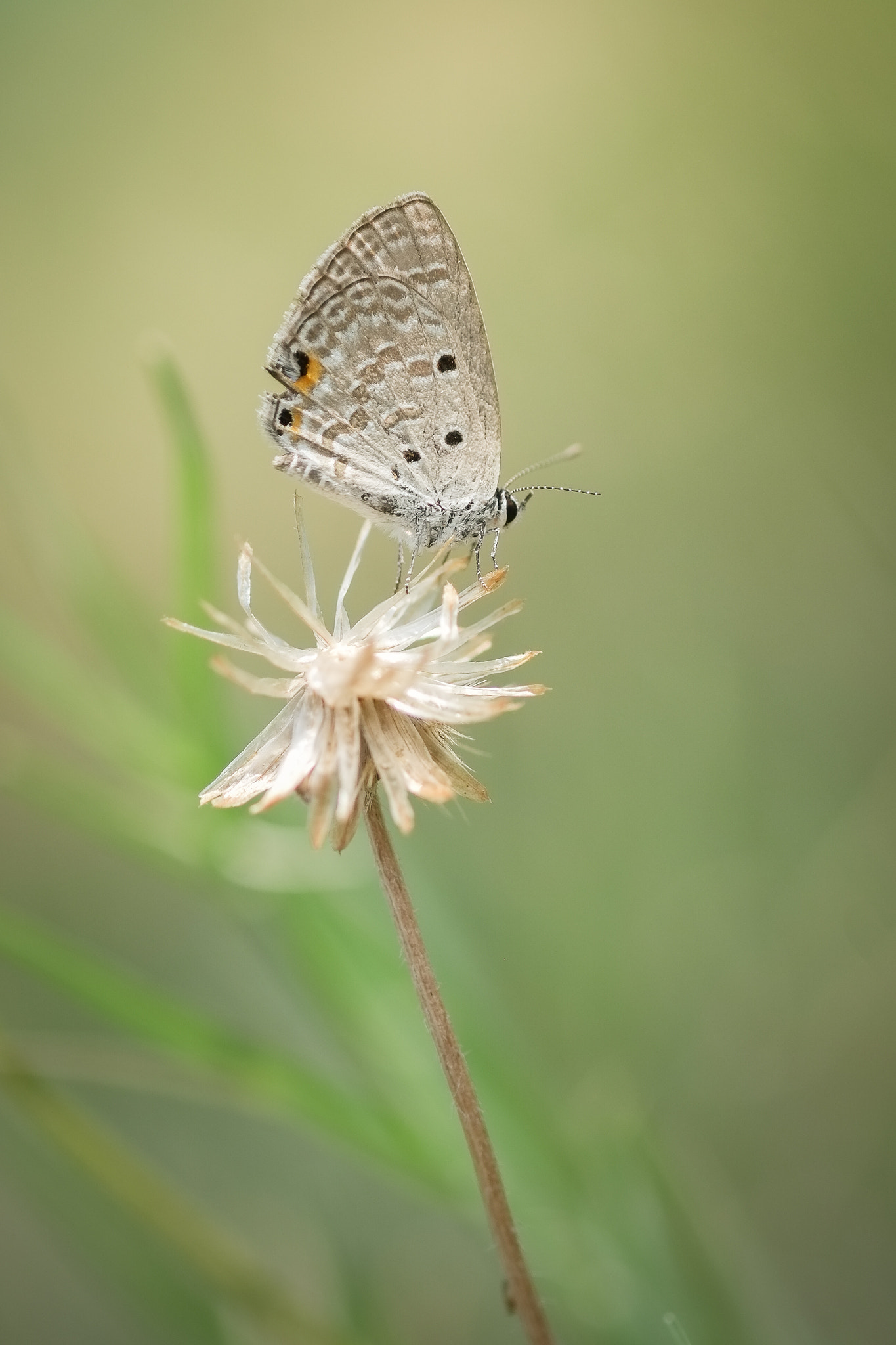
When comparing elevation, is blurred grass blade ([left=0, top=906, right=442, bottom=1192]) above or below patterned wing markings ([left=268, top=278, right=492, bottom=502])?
below

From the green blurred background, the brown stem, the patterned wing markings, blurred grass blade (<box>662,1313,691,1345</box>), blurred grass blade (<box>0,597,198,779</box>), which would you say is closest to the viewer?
the brown stem

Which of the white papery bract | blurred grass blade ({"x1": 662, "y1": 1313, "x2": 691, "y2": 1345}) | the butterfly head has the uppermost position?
the butterfly head

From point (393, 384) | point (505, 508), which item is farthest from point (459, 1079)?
point (505, 508)

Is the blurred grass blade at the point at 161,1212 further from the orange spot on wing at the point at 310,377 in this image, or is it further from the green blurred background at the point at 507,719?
the orange spot on wing at the point at 310,377

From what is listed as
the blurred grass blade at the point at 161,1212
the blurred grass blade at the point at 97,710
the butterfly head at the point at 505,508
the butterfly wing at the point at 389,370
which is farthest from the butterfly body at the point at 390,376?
the blurred grass blade at the point at 161,1212

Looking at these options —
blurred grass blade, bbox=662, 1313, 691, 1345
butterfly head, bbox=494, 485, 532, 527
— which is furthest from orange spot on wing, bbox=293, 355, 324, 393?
blurred grass blade, bbox=662, 1313, 691, 1345

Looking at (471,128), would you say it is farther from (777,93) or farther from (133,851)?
(133,851)

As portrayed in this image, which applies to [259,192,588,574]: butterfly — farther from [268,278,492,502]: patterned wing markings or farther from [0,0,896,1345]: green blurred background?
[0,0,896,1345]: green blurred background

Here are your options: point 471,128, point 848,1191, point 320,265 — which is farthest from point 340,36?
point 848,1191
